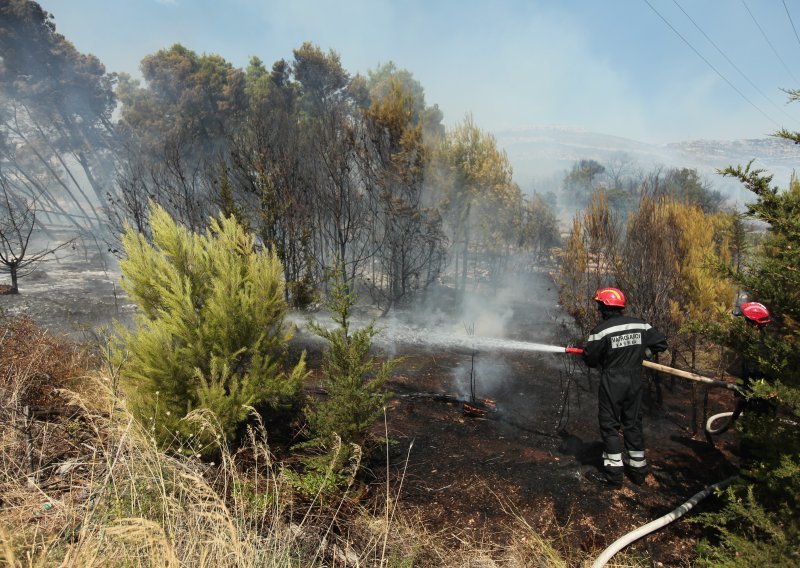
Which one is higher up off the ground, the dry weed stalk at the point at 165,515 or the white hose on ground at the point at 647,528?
the dry weed stalk at the point at 165,515

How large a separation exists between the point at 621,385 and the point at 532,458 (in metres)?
1.40

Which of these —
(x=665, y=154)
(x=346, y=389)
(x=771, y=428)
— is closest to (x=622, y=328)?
(x=771, y=428)

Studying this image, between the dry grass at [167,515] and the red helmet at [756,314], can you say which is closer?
the dry grass at [167,515]

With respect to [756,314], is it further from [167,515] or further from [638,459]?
[167,515]

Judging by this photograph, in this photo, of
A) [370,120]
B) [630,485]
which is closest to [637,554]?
[630,485]

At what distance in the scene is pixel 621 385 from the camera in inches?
172

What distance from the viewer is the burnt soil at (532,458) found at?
3773 mm

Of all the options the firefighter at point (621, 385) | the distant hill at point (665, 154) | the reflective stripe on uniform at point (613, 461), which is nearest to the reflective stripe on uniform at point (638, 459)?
the firefighter at point (621, 385)

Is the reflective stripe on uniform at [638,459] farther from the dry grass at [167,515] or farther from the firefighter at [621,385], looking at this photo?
the dry grass at [167,515]

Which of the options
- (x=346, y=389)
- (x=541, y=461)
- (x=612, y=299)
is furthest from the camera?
(x=541, y=461)

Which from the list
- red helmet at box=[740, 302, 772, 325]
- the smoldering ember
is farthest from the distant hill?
red helmet at box=[740, 302, 772, 325]

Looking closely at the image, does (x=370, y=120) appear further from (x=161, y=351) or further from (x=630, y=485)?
(x=630, y=485)

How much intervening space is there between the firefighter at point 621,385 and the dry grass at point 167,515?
1.19m

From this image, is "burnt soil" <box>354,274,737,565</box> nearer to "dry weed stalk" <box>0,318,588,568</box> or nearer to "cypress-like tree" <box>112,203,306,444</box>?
"dry weed stalk" <box>0,318,588,568</box>
